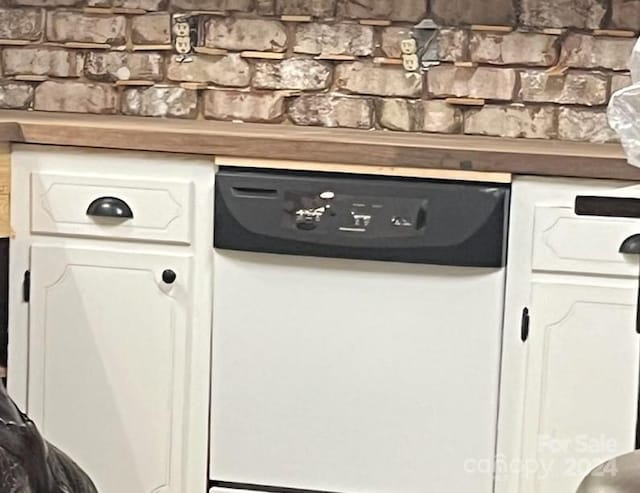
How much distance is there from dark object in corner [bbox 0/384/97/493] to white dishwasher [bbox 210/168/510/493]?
57.6 inches

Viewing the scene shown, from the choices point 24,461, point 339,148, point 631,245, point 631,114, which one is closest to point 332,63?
point 339,148

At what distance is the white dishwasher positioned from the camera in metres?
2.59

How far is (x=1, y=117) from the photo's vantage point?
9.70ft

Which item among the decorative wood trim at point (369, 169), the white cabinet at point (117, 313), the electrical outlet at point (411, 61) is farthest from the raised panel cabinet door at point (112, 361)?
the electrical outlet at point (411, 61)

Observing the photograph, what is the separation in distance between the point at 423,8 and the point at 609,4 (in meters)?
0.47

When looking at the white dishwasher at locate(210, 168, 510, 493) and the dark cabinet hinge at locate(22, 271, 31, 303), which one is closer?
the white dishwasher at locate(210, 168, 510, 493)

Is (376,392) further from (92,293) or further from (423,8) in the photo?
(423,8)

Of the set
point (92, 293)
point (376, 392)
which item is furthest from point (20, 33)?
point (376, 392)

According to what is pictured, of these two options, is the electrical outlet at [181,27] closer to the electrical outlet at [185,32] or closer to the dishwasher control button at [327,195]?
the electrical outlet at [185,32]

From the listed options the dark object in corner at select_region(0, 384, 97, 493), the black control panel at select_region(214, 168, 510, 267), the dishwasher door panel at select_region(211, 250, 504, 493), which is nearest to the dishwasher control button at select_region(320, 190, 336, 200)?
the black control panel at select_region(214, 168, 510, 267)

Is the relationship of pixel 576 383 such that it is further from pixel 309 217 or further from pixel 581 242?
pixel 309 217

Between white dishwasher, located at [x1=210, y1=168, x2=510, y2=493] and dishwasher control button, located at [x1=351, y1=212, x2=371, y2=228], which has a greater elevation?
dishwasher control button, located at [x1=351, y1=212, x2=371, y2=228]

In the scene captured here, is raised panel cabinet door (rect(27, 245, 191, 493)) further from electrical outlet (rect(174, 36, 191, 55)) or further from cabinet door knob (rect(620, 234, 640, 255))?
cabinet door knob (rect(620, 234, 640, 255))

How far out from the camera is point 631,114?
1.32 meters
